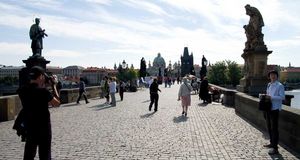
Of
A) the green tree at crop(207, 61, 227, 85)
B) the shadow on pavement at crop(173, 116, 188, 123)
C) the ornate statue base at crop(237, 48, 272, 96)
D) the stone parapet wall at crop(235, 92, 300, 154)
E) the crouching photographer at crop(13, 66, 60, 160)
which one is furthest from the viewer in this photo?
the green tree at crop(207, 61, 227, 85)

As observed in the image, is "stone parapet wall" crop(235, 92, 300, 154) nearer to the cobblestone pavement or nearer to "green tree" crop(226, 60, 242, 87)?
the cobblestone pavement

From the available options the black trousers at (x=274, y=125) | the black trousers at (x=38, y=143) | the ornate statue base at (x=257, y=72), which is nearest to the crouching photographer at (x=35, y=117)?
the black trousers at (x=38, y=143)

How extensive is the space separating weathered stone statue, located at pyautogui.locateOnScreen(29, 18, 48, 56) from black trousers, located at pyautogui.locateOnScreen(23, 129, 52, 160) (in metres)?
19.6

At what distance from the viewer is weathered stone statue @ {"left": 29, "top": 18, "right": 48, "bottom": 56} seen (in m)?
24.7

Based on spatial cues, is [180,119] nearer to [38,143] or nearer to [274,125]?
[274,125]

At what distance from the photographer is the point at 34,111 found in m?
5.90

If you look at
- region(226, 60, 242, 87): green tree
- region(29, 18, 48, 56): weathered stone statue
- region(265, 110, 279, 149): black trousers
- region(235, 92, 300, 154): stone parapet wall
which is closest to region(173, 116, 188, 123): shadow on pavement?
region(235, 92, 300, 154): stone parapet wall

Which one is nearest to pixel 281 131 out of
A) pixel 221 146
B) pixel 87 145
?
→ pixel 221 146

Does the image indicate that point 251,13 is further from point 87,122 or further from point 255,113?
point 87,122

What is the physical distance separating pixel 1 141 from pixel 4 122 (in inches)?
197

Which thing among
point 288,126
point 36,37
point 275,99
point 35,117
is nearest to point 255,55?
point 288,126

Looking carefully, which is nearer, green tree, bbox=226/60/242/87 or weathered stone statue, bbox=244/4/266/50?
weathered stone statue, bbox=244/4/266/50

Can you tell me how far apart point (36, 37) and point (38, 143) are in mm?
20094

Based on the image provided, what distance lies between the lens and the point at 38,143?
19.5 ft
